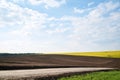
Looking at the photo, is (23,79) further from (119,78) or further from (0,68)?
(0,68)

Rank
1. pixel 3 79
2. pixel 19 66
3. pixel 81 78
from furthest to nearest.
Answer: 1. pixel 19 66
2. pixel 81 78
3. pixel 3 79

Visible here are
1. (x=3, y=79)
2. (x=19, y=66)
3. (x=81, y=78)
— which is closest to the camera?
(x=3, y=79)

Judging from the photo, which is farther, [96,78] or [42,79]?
[96,78]

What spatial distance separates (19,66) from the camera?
84.9 feet

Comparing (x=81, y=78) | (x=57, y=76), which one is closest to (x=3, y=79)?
(x=57, y=76)

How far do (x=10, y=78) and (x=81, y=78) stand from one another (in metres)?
4.86

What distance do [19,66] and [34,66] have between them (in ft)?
5.07

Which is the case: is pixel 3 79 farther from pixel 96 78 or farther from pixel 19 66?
pixel 19 66

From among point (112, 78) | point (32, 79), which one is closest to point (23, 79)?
point (32, 79)

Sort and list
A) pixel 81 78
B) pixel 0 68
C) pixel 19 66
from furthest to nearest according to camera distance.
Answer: pixel 19 66, pixel 0 68, pixel 81 78

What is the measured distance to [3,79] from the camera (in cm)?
1583

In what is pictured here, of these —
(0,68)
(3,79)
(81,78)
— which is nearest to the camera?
(3,79)

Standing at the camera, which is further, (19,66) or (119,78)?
(19,66)

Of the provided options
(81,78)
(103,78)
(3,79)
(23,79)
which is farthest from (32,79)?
(103,78)
